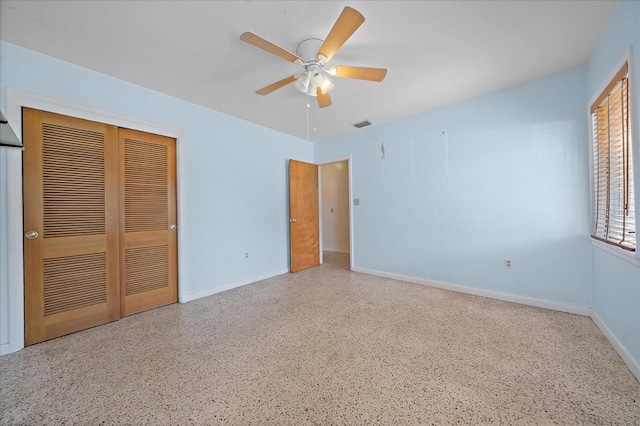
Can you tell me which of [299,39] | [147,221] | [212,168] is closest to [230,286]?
[147,221]

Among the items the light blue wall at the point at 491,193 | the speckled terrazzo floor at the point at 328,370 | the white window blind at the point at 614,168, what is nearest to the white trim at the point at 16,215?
the speckled terrazzo floor at the point at 328,370

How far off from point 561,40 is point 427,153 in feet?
5.33

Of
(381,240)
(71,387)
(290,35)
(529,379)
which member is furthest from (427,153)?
(71,387)

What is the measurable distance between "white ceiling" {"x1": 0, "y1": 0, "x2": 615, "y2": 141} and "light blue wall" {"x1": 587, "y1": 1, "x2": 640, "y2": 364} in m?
0.15

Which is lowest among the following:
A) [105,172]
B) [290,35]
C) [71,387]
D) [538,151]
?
[71,387]

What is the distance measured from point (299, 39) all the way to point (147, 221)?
253 cm

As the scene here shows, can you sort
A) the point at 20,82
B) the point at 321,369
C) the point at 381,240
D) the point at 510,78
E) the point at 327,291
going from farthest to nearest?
the point at 381,240 → the point at 327,291 → the point at 510,78 → the point at 20,82 → the point at 321,369

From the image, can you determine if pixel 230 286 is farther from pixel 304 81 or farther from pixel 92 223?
pixel 304 81

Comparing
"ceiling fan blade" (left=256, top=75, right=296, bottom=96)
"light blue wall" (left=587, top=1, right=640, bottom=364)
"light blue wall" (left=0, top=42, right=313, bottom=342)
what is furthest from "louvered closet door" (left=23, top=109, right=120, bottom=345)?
"light blue wall" (left=587, top=1, right=640, bottom=364)

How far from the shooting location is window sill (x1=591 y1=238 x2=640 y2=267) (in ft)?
4.99

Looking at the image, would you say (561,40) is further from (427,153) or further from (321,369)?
(321,369)

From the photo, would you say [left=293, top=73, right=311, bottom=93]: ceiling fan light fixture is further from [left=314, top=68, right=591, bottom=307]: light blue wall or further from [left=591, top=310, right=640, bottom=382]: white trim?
[left=591, top=310, right=640, bottom=382]: white trim

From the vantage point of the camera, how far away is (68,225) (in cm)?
223

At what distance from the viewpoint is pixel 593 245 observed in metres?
2.31
